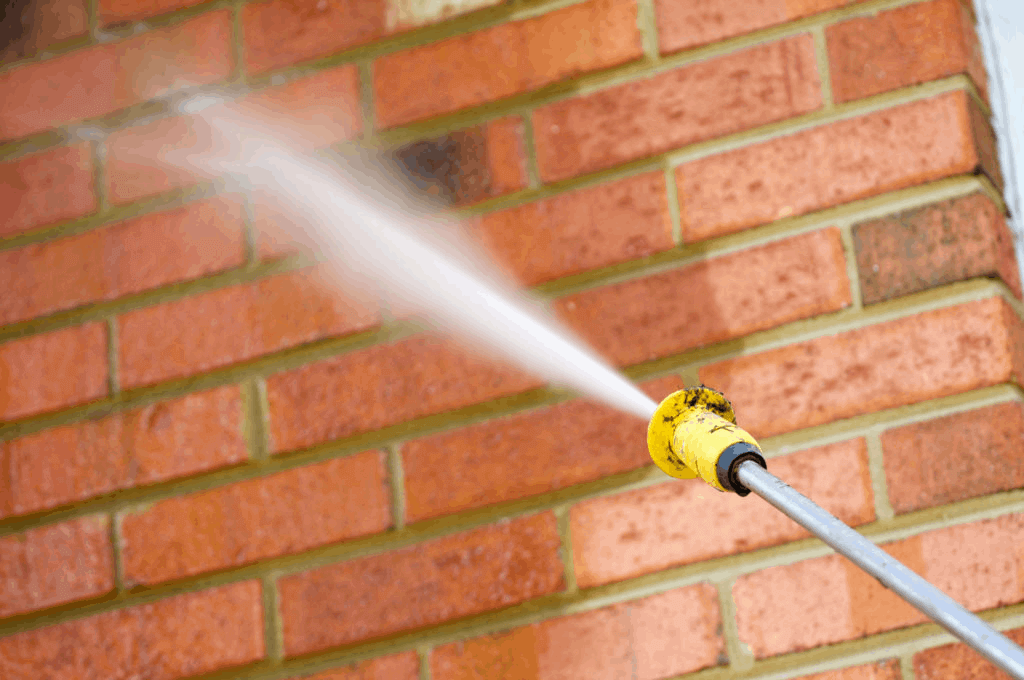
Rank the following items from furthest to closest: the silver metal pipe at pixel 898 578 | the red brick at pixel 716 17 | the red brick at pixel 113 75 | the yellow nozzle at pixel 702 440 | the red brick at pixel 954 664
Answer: the red brick at pixel 113 75
the red brick at pixel 716 17
the red brick at pixel 954 664
the yellow nozzle at pixel 702 440
the silver metal pipe at pixel 898 578

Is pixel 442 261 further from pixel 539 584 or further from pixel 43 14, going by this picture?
pixel 43 14

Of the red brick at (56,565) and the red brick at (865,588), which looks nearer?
the red brick at (865,588)

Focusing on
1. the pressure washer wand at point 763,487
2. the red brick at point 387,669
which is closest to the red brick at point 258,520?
the red brick at point 387,669

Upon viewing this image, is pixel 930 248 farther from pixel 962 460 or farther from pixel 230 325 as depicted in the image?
pixel 230 325

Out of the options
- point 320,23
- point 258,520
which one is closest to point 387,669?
point 258,520

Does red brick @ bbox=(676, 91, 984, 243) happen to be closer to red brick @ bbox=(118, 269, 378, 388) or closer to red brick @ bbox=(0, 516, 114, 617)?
red brick @ bbox=(118, 269, 378, 388)

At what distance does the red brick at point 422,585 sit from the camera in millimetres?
737

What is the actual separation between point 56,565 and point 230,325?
297 millimetres

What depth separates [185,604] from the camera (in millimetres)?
781

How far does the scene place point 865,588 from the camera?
0.68 metres

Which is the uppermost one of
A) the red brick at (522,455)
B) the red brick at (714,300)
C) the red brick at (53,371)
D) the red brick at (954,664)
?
the red brick at (53,371)

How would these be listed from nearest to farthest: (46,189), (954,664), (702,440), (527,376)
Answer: (702,440)
(954,664)
(527,376)
(46,189)

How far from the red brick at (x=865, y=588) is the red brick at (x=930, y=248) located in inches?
8.3

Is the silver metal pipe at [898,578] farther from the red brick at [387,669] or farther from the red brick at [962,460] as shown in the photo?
the red brick at [387,669]
